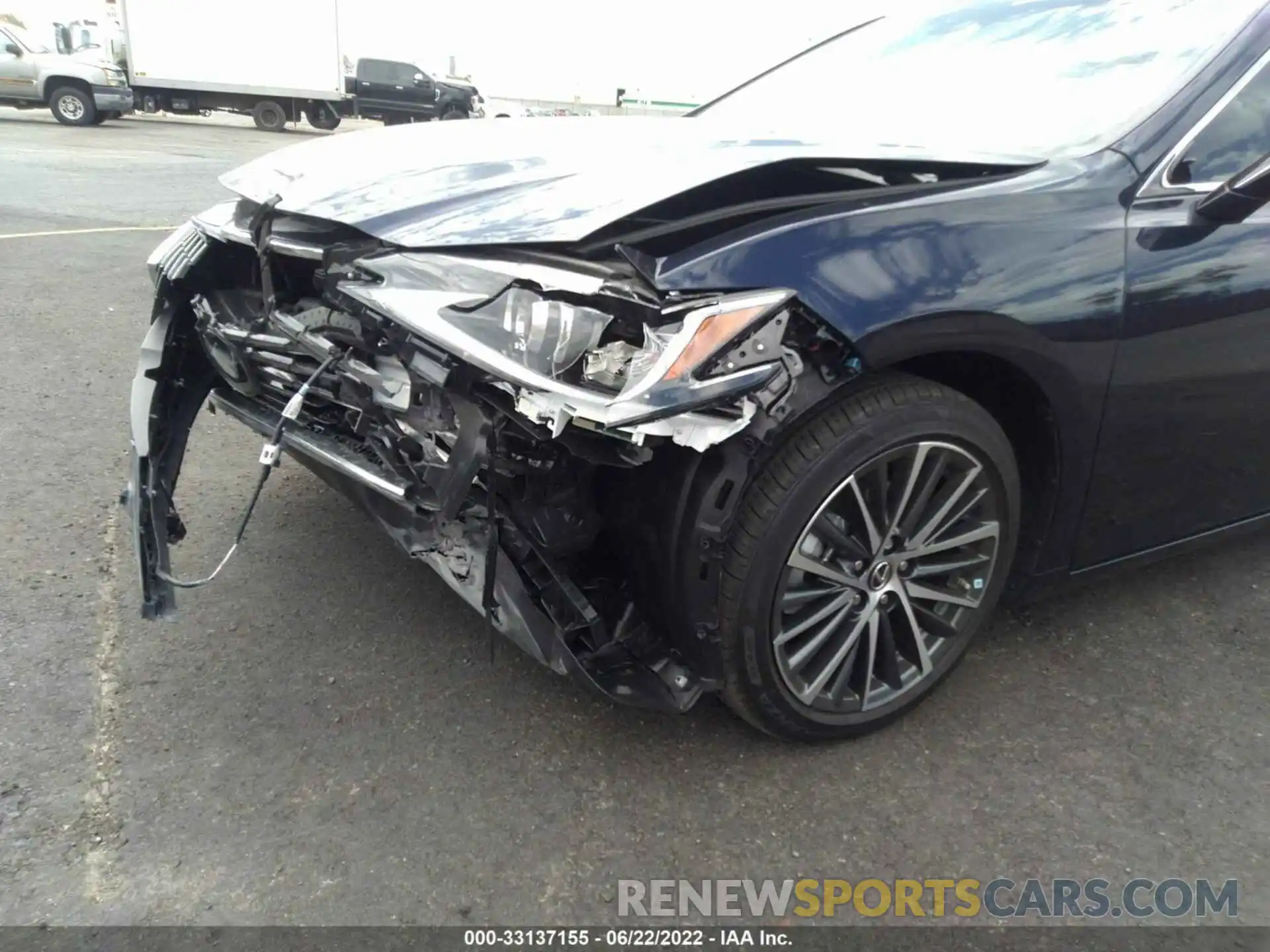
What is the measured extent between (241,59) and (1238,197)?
2602cm

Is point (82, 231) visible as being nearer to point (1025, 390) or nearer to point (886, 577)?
point (886, 577)

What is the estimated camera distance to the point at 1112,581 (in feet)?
10.5

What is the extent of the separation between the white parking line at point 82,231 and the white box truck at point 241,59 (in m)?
17.9

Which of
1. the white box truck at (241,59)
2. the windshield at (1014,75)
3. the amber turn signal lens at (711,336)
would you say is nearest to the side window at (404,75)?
the white box truck at (241,59)

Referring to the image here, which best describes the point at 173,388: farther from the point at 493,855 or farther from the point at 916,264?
the point at 916,264

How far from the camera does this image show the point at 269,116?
24594 millimetres

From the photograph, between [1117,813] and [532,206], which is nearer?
[532,206]

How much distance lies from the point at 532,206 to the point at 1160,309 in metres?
1.52

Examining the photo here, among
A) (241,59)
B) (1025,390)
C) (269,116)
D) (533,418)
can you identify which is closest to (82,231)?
(533,418)

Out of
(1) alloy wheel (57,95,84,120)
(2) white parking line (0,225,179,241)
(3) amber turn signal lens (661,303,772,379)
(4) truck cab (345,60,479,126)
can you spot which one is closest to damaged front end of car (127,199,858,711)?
(3) amber turn signal lens (661,303,772,379)

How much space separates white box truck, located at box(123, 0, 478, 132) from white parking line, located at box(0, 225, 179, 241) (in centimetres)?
1791

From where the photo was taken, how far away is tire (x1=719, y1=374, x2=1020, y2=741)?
197 centimetres

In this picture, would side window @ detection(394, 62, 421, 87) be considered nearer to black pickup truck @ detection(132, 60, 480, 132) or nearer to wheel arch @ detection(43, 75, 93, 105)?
black pickup truck @ detection(132, 60, 480, 132)

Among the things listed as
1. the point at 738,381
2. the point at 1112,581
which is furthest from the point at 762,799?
the point at 1112,581
